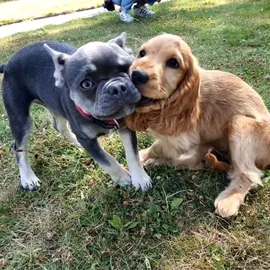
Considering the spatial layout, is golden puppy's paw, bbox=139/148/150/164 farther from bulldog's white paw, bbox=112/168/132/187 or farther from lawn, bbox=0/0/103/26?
lawn, bbox=0/0/103/26

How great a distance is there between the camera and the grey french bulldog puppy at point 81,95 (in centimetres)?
274

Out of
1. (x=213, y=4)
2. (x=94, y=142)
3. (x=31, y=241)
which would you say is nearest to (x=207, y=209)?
(x=94, y=142)

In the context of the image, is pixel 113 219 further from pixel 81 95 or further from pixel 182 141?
pixel 81 95

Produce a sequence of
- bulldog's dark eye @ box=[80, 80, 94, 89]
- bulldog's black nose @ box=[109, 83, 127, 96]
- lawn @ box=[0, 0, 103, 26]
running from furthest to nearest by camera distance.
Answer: lawn @ box=[0, 0, 103, 26]
bulldog's dark eye @ box=[80, 80, 94, 89]
bulldog's black nose @ box=[109, 83, 127, 96]


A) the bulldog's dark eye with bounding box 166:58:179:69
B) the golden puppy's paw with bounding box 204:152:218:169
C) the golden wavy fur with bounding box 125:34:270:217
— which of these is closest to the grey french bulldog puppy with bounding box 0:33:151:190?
the golden wavy fur with bounding box 125:34:270:217

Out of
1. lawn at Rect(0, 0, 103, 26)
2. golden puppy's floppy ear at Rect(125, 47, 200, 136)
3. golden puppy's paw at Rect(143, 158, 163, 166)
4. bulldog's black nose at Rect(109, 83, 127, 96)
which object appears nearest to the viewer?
bulldog's black nose at Rect(109, 83, 127, 96)

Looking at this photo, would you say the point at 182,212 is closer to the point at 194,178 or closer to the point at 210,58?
the point at 194,178

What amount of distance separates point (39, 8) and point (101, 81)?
39.6 feet

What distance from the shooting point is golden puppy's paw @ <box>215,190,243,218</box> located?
2947 millimetres

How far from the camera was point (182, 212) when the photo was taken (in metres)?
3.14

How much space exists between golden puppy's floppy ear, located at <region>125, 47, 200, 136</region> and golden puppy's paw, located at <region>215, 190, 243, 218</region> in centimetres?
57

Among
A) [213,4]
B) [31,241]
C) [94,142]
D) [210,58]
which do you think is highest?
[94,142]

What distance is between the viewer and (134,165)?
3.37 metres

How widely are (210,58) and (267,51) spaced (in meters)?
0.79
